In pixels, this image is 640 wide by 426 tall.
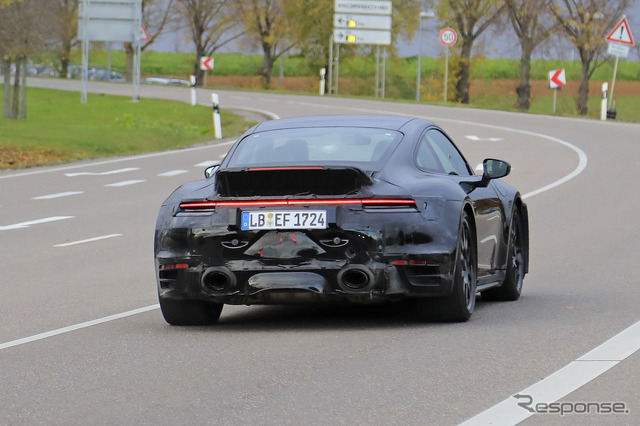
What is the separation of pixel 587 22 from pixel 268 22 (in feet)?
101

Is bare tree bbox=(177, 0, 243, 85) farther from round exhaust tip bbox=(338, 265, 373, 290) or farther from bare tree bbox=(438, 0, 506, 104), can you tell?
round exhaust tip bbox=(338, 265, 373, 290)

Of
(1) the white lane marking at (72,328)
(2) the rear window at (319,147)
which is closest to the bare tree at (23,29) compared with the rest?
(1) the white lane marking at (72,328)

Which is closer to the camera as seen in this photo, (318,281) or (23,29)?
(318,281)

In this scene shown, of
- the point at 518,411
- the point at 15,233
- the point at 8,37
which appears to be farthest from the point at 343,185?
the point at 8,37

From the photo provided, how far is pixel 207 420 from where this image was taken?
5672 millimetres

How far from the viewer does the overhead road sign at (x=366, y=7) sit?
80438mm

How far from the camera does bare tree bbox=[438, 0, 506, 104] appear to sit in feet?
280

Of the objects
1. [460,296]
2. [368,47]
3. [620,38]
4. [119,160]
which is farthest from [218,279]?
[368,47]

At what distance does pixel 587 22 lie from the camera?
257 feet

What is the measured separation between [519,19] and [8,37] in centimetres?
4180

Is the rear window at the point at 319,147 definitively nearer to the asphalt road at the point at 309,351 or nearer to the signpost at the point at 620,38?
the asphalt road at the point at 309,351

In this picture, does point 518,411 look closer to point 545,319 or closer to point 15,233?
point 545,319

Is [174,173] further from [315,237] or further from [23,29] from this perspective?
[23,29]

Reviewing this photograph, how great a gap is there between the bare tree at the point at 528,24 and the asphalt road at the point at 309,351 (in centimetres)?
6521
